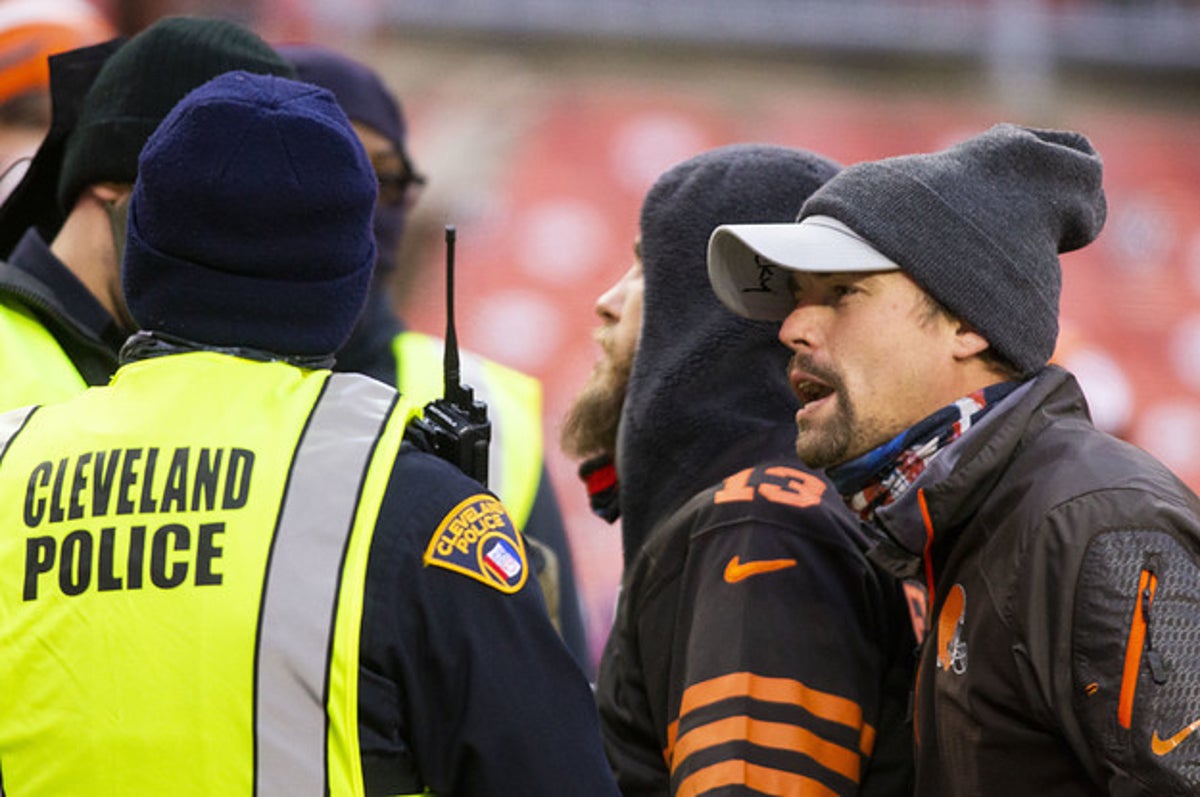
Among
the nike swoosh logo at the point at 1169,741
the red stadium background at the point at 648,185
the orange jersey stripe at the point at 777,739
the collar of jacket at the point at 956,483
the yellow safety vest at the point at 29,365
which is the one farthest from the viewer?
the red stadium background at the point at 648,185

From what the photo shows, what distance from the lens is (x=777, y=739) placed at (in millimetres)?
2031

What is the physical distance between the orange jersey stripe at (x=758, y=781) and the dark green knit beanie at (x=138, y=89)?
1.15 metres

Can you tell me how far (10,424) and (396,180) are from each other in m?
1.62

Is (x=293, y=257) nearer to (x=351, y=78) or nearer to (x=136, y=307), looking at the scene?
(x=136, y=307)

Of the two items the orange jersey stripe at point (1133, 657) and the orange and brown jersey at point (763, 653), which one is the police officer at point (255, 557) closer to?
the orange and brown jersey at point (763, 653)

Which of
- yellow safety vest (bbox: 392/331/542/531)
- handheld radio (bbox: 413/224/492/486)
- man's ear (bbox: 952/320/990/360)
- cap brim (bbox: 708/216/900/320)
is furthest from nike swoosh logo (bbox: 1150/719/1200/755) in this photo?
yellow safety vest (bbox: 392/331/542/531)

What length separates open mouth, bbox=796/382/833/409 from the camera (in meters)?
2.13

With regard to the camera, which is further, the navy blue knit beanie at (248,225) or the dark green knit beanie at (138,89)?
the dark green knit beanie at (138,89)

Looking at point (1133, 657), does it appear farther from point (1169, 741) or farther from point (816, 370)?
point (816, 370)

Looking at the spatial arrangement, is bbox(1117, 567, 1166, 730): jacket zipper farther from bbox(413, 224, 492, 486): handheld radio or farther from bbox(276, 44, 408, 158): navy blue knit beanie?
bbox(276, 44, 408, 158): navy blue knit beanie

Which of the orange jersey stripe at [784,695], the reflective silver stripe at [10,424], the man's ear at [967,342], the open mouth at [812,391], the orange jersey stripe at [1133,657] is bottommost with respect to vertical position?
the orange jersey stripe at [784,695]

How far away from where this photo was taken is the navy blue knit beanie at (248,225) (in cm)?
173

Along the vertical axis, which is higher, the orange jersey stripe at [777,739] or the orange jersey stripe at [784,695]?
the orange jersey stripe at [784,695]

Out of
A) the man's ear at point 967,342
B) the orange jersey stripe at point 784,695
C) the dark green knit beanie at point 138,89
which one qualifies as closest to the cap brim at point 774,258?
the man's ear at point 967,342
